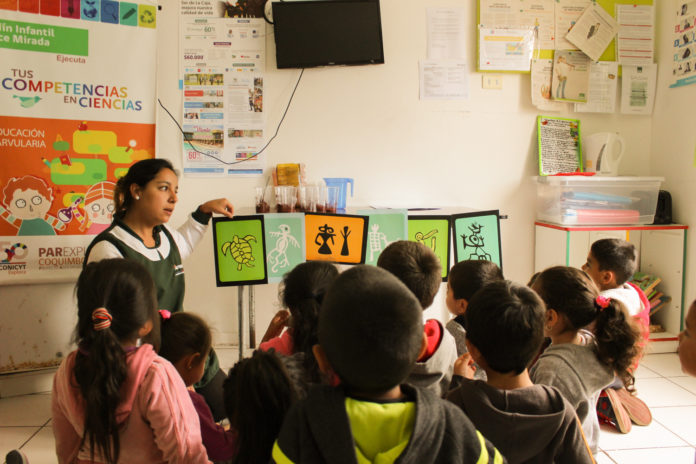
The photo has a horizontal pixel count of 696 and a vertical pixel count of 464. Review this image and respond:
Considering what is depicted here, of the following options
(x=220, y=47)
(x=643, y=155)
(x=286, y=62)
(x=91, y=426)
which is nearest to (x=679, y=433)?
(x=643, y=155)

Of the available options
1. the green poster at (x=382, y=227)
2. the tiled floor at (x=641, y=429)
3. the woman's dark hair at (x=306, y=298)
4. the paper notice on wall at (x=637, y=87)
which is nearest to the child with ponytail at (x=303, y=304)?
the woman's dark hair at (x=306, y=298)

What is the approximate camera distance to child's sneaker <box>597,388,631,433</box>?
2281 millimetres

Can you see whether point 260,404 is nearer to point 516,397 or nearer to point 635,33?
point 516,397

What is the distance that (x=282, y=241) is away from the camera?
102 inches

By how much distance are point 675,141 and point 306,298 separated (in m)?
2.90

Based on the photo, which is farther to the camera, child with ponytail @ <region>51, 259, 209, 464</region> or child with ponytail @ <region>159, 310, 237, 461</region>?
child with ponytail @ <region>159, 310, 237, 461</region>

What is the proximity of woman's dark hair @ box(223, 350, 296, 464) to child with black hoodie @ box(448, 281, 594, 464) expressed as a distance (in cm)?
39

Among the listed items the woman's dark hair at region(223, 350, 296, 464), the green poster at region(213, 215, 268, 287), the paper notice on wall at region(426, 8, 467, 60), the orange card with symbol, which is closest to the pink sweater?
the woman's dark hair at region(223, 350, 296, 464)

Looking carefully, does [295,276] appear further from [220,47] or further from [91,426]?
[220,47]

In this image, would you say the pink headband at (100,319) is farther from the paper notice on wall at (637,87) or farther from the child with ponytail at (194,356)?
the paper notice on wall at (637,87)

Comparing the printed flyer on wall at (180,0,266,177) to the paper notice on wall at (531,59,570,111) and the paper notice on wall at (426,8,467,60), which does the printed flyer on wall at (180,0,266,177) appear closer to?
the paper notice on wall at (426,8,467,60)

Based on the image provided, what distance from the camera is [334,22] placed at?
→ 320 centimetres

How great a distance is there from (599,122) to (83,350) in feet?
10.9

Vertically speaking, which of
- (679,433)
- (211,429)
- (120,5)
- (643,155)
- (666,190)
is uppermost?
(120,5)
